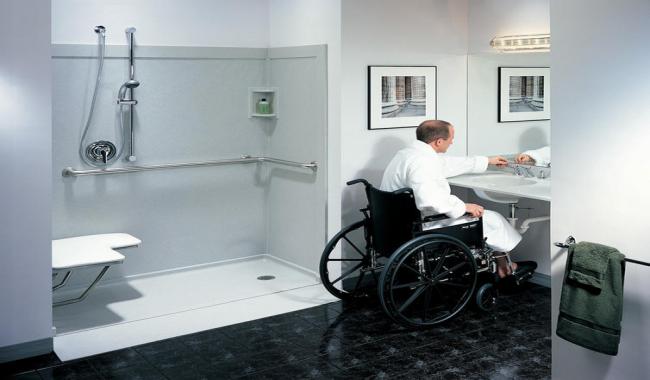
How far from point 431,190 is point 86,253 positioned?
6.49 feet

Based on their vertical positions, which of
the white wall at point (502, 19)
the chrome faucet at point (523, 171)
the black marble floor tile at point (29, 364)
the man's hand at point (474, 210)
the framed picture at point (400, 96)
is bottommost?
the black marble floor tile at point (29, 364)

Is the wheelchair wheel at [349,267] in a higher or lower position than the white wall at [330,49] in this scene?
lower

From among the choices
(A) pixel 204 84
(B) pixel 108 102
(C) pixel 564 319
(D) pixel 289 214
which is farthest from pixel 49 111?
(C) pixel 564 319

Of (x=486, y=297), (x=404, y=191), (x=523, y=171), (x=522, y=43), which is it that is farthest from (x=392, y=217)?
(x=522, y=43)

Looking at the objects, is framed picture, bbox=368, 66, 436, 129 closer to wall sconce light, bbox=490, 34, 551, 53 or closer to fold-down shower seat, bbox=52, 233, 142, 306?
wall sconce light, bbox=490, 34, 551, 53

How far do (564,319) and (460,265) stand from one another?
1.39m

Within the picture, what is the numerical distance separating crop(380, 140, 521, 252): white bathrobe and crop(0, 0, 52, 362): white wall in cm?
186

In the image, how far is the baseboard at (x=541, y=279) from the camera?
5.11 meters

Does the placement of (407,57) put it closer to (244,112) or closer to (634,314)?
A: (244,112)

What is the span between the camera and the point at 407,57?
5.15 meters

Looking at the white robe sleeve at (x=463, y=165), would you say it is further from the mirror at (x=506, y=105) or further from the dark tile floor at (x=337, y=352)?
the dark tile floor at (x=337, y=352)

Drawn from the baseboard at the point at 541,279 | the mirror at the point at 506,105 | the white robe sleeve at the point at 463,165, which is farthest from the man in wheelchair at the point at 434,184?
the mirror at the point at 506,105

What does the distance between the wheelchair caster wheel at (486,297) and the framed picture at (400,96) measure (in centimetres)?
123

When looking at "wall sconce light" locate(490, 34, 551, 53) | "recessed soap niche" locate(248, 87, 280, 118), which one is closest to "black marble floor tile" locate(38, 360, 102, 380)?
"recessed soap niche" locate(248, 87, 280, 118)
